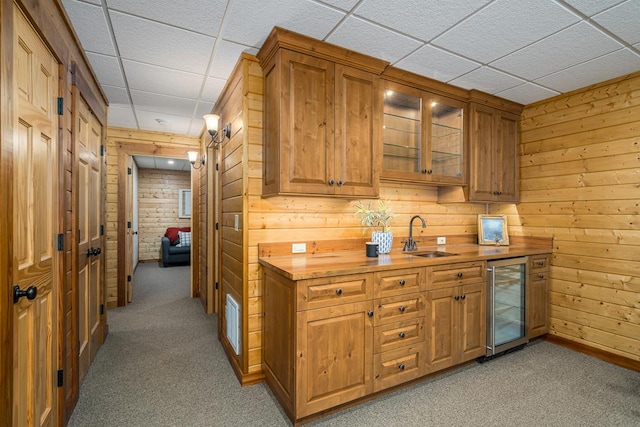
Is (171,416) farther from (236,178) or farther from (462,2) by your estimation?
(462,2)

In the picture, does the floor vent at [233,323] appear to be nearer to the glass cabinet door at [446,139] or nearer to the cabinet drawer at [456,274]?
the cabinet drawer at [456,274]

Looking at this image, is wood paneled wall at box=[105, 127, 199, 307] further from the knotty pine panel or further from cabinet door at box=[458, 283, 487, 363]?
the knotty pine panel

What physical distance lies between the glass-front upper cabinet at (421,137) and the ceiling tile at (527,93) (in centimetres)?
54

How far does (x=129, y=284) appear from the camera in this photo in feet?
14.5

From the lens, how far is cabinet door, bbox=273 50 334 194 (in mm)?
2166

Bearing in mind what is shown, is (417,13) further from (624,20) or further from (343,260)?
(343,260)

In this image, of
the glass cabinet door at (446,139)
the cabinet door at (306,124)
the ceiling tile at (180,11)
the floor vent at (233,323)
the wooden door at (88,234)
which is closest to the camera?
the ceiling tile at (180,11)

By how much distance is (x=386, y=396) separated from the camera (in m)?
2.20

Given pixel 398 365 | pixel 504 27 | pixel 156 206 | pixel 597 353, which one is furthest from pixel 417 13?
pixel 156 206

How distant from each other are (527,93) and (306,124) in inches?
97.1

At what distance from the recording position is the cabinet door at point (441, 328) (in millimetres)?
2340

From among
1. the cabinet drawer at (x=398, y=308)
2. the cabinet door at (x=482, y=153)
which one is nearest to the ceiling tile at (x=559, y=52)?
the cabinet door at (x=482, y=153)

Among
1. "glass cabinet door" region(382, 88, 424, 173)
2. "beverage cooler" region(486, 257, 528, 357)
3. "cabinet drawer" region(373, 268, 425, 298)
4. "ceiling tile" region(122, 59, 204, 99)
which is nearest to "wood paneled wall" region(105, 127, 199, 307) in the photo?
"ceiling tile" region(122, 59, 204, 99)

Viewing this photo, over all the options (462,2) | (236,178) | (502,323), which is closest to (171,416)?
(236,178)
